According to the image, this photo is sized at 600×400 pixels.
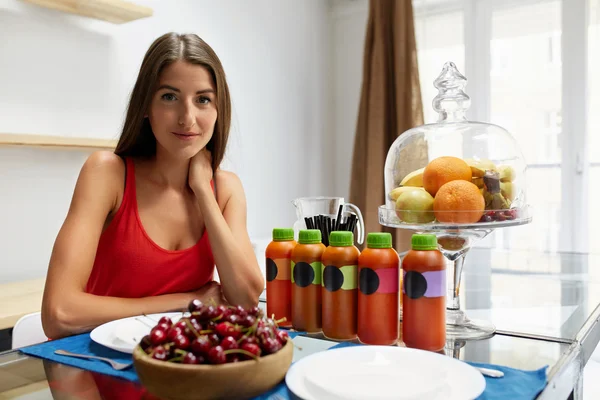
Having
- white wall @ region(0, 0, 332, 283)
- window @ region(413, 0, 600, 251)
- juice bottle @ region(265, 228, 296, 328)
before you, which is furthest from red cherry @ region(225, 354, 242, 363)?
window @ region(413, 0, 600, 251)

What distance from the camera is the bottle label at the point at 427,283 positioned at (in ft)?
2.63

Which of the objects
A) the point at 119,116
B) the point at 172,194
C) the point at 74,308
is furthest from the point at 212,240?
the point at 119,116

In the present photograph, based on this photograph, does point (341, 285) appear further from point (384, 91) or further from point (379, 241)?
point (384, 91)

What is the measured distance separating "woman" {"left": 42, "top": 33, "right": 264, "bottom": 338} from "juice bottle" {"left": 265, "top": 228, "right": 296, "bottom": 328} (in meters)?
0.23

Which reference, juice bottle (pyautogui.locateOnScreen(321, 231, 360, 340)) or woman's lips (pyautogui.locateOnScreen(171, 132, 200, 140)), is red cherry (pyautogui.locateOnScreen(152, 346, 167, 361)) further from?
woman's lips (pyautogui.locateOnScreen(171, 132, 200, 140))

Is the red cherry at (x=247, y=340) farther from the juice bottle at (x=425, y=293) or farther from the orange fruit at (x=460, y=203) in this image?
the orange fruit at (x=460, y=203)

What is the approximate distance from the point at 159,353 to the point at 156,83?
829mm

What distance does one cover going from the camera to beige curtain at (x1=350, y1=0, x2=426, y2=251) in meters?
3.33

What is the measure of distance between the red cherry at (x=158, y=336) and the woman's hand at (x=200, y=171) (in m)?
0.75

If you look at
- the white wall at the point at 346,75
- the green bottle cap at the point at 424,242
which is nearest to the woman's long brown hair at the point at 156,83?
the green bottle cap at the point at 424,242

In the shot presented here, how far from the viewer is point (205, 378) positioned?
0.58m

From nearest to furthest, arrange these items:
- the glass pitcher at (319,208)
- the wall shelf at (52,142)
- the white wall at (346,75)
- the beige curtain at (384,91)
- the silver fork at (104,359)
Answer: the silver fork at (104,359)
the glass pitcher at (319,208)
the wall shelf at (52,142)
the beige curtain at (384,91)
the white wall at (346,75)

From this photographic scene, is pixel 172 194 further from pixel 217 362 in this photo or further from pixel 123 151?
pixel 217 362

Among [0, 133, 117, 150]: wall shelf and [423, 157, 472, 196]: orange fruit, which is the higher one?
[0, 133, 117, 150]: wall shelf
